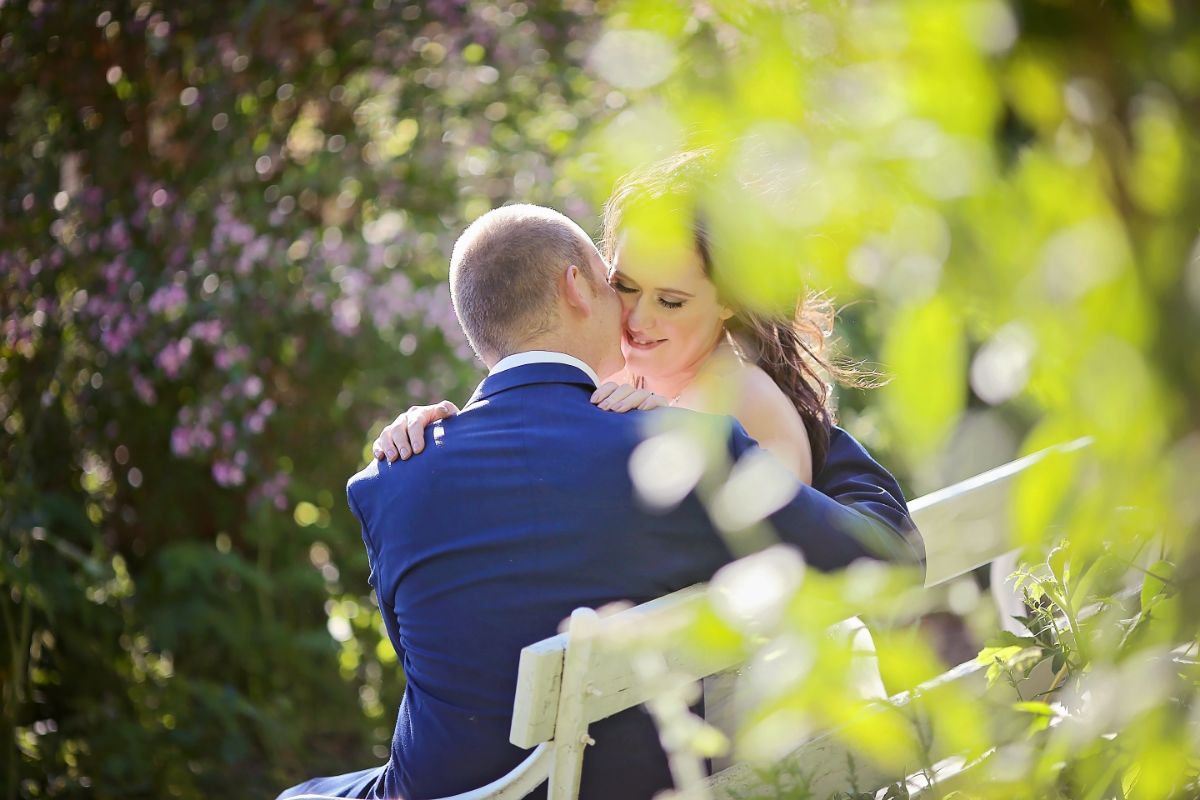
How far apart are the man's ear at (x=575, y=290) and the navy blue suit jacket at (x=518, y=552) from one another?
233 mm

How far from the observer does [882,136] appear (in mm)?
588

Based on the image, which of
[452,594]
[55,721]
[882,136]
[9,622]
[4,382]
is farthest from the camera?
[4,382]

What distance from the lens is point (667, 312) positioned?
275 cm

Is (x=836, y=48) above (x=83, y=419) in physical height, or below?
above

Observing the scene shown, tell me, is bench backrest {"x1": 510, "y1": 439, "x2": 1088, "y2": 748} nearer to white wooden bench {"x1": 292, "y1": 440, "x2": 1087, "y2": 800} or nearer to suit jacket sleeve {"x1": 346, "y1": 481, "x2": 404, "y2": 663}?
white wooden bench {"x1": 292, "y1": 440, "x2": 1087, "y2": 800}

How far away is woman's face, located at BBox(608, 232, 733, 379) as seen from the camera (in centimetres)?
267

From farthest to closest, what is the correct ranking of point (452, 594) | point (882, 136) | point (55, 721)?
1. point (55, 721)
2. point (452, 594)
3. point (882, 136)

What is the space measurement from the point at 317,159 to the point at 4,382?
4.80 feet

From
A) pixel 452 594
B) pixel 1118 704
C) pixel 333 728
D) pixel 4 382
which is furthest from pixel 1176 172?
pixel 4 382

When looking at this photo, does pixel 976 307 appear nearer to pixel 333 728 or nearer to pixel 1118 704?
pixel 1118 704

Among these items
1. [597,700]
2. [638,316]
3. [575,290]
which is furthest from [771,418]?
[597,700]

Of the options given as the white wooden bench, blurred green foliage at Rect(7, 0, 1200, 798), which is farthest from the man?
blurred green foliage at Rect(7, 0, 1200, 798)

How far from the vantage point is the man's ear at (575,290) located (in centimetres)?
229

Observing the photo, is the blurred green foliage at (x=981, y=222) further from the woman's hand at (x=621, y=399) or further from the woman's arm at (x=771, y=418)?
the woman's arm at (x=771, y=418)
